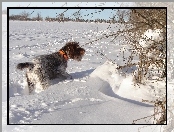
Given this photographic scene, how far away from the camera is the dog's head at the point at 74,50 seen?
2504 mm

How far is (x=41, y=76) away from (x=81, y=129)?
1.34ft

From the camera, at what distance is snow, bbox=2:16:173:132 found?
2496 mm

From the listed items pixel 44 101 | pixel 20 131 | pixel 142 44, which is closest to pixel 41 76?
pixel 44 101

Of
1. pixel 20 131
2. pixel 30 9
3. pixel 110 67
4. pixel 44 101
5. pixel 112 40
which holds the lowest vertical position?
pixel 20 131

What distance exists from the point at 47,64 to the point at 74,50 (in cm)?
24

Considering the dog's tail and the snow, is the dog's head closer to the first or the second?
the snow

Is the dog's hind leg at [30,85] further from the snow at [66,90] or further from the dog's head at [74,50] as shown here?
the dog's head at [74,50]

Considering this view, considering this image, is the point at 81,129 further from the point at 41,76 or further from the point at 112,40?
the point at 112,40

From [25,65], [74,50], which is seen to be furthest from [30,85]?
[74,50]

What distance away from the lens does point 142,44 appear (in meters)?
2.59

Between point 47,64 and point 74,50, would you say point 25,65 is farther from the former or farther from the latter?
point 74,50

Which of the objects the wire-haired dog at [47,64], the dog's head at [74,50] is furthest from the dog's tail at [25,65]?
the dog's head at [74,50]

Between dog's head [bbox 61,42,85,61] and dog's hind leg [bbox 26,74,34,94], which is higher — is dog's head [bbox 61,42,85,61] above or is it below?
above

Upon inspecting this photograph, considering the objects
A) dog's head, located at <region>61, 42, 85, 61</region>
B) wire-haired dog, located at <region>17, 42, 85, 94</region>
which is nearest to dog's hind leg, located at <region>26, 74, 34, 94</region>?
wire-haired dog, located at <region>17, 42, 85, 94</region>
